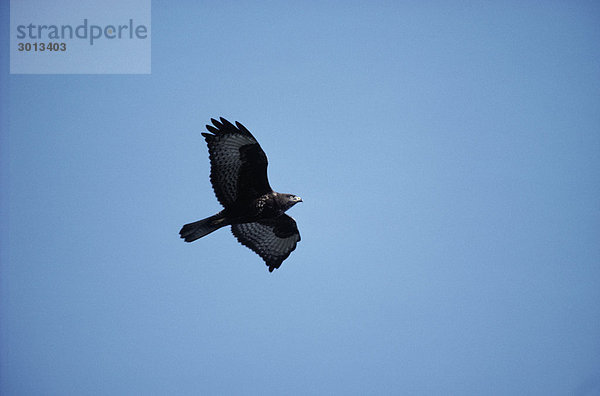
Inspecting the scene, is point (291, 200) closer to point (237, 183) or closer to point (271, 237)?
point (237, 183)

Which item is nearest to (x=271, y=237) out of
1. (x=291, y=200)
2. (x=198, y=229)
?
(x=291, y=200)

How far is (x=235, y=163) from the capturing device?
253 inches

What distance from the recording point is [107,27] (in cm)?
919

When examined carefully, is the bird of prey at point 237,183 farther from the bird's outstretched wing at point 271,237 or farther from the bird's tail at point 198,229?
the bird's outstretched wing at point 271,237

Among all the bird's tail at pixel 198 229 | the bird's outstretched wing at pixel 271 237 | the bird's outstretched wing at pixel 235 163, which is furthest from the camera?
the bird's outstretched wing at pixel 271 237

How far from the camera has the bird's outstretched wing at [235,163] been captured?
6301 millimetres

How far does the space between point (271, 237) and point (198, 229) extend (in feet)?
5.57

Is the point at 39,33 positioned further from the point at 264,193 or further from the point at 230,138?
the point at 264,193

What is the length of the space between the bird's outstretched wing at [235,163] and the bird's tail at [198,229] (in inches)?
15.4

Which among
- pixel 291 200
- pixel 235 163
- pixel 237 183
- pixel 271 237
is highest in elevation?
pixel 235 163

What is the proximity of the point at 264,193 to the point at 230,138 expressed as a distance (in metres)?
1.00

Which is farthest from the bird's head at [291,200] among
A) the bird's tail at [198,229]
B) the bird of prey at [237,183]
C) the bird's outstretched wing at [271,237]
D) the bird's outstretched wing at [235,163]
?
the bird's tail at [198,229]

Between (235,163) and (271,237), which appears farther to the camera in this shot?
(271,237)

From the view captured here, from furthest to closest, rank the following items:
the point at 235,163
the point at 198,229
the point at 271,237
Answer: the point at 271,237, the point at 235,163, the point at 198,229
